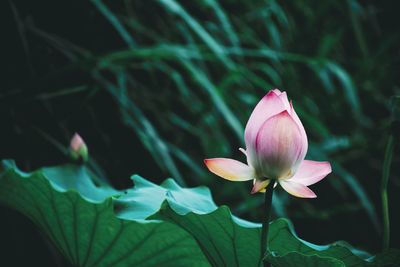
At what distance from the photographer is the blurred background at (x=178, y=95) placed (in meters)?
1.11

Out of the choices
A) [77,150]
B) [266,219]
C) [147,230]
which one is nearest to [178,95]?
[77,150]

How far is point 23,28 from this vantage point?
1.10 m

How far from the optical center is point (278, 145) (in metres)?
0.48

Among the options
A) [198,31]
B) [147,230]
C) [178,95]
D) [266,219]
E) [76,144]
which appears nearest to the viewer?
[266,219]

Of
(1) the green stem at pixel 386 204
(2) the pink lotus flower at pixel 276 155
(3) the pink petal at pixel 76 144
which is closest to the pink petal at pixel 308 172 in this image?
(2) the pink lotus flower at pixel 276 155

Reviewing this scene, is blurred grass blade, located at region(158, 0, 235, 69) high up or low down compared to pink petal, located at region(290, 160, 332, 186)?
up

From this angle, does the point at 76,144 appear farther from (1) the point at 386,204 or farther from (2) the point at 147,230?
(1) the point at 386,204

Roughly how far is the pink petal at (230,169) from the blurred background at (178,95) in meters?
0.20

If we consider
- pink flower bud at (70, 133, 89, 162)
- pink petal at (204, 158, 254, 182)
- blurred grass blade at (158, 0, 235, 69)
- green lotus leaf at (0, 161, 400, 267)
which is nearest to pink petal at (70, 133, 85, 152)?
pink flower bud at (70, 133, 89, 162)

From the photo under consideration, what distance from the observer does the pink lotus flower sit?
478 millimetres

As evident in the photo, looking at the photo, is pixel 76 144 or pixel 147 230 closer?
pixel 147 230

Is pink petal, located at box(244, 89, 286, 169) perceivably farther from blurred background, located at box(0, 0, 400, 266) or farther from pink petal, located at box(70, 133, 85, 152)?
pink petal, located at box(70, 133, 85, 152)

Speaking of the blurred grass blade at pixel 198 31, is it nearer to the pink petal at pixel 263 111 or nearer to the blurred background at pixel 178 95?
the blurred background at pixel 178 95

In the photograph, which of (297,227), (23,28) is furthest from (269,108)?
(297,227)
